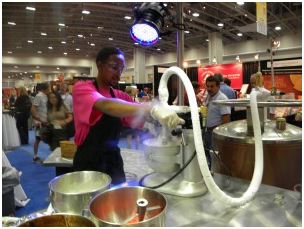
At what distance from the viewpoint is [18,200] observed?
9.11ft

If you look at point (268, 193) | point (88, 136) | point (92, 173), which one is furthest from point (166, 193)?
point (88, 136)

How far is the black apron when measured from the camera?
136 cm

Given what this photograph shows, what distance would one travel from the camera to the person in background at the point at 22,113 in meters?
6.33

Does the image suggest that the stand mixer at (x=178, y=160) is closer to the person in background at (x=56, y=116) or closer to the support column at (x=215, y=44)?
the person in background at (x=56, y=116)

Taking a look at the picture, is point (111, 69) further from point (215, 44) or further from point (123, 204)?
point (215, 44)

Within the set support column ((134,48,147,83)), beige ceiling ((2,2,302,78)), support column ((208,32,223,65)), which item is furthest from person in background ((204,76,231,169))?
support column ((134,48,147,83))

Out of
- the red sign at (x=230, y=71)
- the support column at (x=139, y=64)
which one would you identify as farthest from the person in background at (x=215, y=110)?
the support column at (x=139, y=64)

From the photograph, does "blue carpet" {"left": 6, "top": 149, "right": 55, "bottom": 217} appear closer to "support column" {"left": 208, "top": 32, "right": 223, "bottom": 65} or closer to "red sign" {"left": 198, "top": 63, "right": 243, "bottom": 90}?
"red sign" {"left": 198, "top": 63, "right": 243, "bottom": 90}

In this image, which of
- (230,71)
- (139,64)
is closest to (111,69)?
(230,71)

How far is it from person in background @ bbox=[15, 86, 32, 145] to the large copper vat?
6236 millimetres

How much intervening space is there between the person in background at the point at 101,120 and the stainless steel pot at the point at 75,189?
0.97 feet

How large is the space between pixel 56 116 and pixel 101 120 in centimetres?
303

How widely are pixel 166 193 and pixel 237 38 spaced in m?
13.9

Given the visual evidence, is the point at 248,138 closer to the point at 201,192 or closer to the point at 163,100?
the point at 201,192
